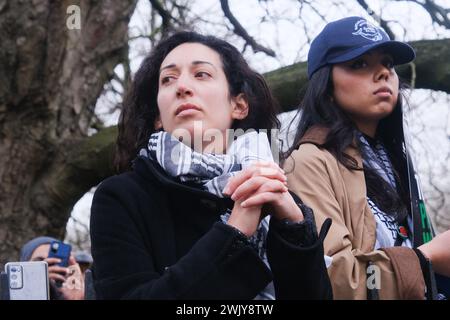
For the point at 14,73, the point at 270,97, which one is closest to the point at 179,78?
the point at 270,97

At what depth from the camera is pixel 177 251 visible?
1858 mm

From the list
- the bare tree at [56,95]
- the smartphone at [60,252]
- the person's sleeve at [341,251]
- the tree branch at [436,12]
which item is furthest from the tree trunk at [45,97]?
the person's sleeve at [341,251]

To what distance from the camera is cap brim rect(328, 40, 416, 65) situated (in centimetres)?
241

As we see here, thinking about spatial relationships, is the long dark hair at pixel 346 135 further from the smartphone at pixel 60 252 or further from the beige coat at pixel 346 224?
the smartphone at pixel 60 252

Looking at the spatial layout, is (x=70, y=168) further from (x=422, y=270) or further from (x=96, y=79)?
(x=422, y=270)

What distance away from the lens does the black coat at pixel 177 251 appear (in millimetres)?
1688

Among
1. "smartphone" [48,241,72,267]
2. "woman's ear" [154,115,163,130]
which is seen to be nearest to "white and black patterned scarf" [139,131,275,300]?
"woman's ear" [154,115,163,130]

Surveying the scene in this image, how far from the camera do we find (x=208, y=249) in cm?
169

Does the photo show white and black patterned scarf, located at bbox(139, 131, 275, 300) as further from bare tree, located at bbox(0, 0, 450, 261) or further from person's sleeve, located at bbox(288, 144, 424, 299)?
bare tree, located at bbox(0, 0, 450, 261)

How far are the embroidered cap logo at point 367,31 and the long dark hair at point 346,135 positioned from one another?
5.9 inches

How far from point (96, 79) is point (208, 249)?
10.8ft

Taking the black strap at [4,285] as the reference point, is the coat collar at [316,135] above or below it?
above

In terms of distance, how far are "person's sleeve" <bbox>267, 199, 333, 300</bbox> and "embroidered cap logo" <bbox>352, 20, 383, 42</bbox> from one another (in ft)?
2.86

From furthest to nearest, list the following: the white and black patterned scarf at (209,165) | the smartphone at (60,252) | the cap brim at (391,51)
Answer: the smartphone at (60,252)
the cap brim at (391,51)
the white and black patterned scarf at (209,165)
